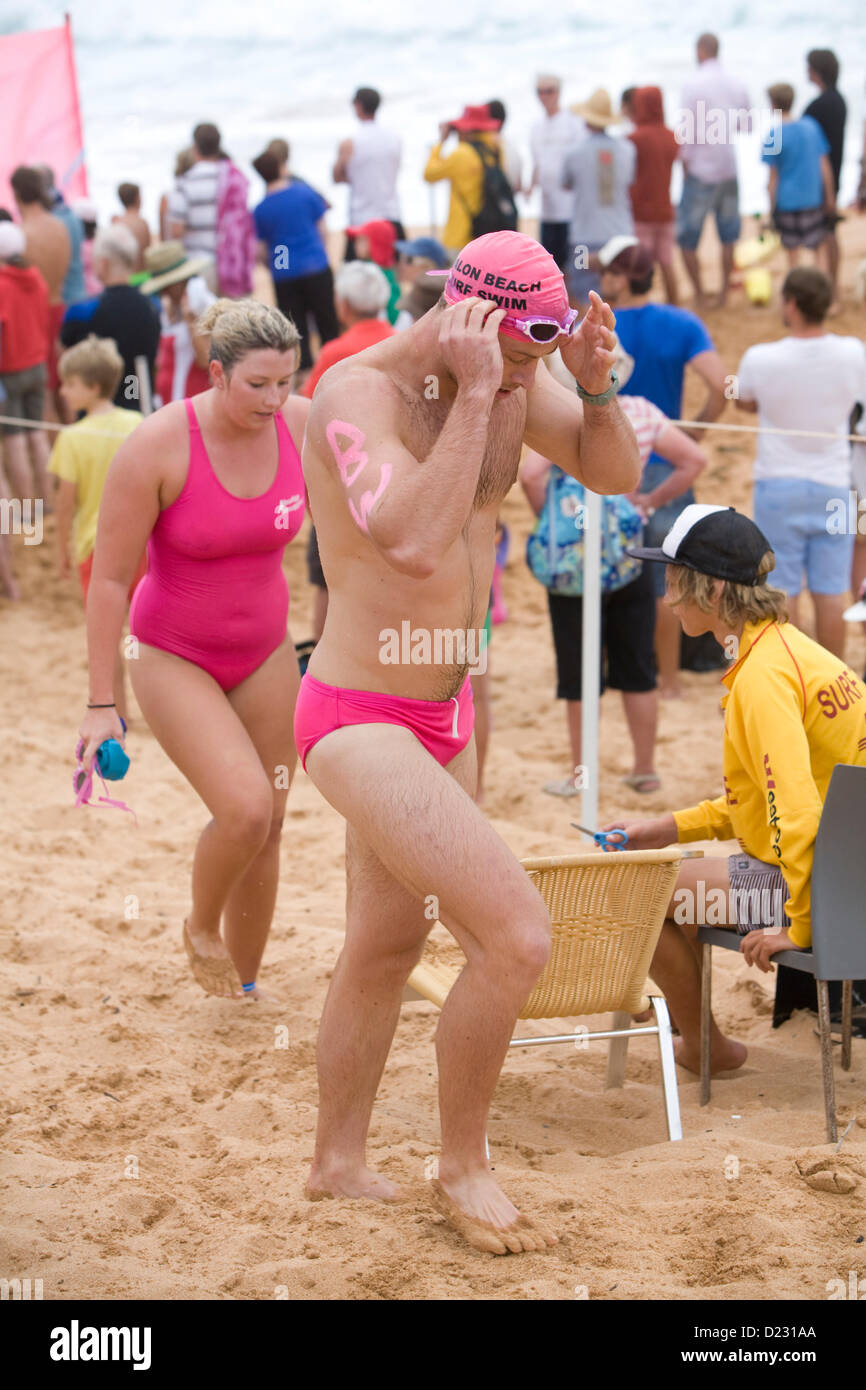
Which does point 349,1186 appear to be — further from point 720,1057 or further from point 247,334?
point 247,334

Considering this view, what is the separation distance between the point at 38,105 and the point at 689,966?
10.2 metres

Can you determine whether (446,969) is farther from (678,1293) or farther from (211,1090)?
(678,1293)

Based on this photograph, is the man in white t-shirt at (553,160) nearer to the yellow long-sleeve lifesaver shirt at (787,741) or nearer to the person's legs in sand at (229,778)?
the person's legs in sand at (229,778)

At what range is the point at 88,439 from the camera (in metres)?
7.27

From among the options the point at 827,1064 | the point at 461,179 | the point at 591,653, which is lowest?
the point at 827,1064

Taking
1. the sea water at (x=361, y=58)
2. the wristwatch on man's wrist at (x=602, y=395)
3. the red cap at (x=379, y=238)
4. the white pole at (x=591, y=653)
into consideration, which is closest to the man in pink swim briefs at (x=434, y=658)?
the wristwatch on man's wrist at (x=602, y=395)

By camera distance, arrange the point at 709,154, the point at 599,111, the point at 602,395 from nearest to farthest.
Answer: the point at 602,395 → the point at 599,111 → the point at 709,154

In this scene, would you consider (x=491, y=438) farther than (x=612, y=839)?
No

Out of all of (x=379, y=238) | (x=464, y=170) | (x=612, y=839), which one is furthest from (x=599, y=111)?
(x=612, y=839)

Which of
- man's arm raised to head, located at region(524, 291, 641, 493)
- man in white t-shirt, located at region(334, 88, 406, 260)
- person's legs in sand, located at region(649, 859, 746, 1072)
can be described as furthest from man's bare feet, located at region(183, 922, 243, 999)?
man in white t-shirt, located at region(334, 88, 406, 260)

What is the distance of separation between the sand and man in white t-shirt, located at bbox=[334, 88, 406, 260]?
7.53 m

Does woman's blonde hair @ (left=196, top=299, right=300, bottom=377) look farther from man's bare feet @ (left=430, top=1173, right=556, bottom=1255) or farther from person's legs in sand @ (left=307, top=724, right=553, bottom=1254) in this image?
man's bare feet @ (left=430, top=1173, right=556, bottom=1255)

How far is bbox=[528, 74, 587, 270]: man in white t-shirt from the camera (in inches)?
466

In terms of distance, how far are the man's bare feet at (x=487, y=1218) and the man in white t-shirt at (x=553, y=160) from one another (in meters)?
9.92
